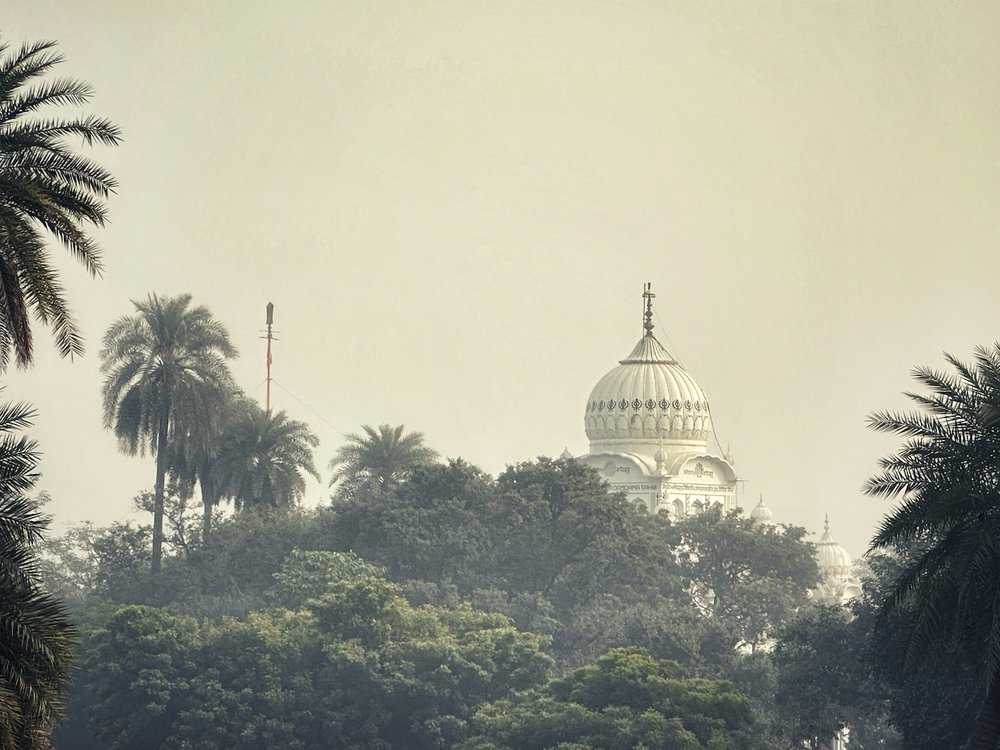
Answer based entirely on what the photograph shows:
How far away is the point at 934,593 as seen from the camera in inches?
1818

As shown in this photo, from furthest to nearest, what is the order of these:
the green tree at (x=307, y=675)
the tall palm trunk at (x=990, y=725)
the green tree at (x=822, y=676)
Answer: the green tree at (x=307, y=675) < the green tree at (x=822, y=676) < the tall palm trunk at (x=990, y=725)

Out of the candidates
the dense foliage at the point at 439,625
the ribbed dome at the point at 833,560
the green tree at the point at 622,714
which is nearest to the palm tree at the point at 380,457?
the dense foliage at the point at 439,625

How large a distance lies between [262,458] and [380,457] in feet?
32.9

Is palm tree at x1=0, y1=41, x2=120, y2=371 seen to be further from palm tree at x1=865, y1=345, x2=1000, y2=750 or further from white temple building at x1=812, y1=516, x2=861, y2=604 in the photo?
white temple building at x1=812, y1=516, x2=861, y2=604

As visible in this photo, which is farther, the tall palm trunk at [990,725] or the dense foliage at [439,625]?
the dense foliage at [439,625]

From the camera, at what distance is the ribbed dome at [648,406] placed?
436ft

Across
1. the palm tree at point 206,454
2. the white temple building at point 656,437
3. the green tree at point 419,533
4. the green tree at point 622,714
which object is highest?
the white temple building at point 656,437

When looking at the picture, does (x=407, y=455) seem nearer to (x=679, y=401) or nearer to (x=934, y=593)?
(x=679, y=401)

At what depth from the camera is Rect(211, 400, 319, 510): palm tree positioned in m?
100

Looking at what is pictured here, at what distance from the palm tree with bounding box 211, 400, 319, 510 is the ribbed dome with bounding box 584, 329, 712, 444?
34.5 meters

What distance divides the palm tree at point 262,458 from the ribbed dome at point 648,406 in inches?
1357

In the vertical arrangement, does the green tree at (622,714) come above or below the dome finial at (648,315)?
below

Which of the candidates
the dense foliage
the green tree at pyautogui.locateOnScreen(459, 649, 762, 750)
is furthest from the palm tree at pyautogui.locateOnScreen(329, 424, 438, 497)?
the green tree at pyautogui.locateOnScreen(459, 649, 762, 750)

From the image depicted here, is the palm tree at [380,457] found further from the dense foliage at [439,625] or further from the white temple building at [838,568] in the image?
the white temple building at [838,568]
